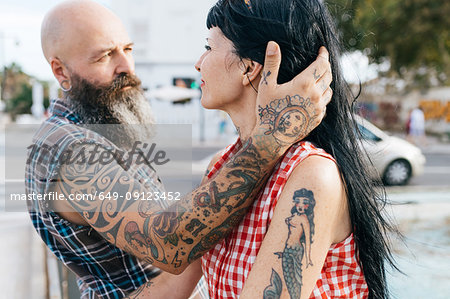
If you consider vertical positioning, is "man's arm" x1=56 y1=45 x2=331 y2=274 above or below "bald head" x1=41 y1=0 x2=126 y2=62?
below

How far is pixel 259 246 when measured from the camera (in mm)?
1349

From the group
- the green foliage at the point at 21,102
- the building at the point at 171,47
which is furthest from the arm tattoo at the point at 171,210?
the green foliage at the point at 21,102

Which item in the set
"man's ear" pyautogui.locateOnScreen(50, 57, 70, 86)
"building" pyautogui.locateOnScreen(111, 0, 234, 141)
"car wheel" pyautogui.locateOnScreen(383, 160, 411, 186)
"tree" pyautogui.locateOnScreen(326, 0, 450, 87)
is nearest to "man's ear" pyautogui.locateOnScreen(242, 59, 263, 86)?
"man's ear" pyautogui.locateOnScreen(50, 57, 70, 86)

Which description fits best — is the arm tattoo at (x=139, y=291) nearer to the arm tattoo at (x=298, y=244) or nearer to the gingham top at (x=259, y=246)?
the gingham top at (x=259, y=246)

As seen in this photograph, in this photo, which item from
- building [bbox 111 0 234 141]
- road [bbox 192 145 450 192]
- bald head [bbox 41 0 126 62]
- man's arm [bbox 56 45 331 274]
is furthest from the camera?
building [bbox 111 0 234 141]

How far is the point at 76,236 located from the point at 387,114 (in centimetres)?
2526

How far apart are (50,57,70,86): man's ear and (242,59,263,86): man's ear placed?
112 cm

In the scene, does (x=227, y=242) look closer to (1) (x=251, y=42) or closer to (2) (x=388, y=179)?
(1) (x=251, y=42)

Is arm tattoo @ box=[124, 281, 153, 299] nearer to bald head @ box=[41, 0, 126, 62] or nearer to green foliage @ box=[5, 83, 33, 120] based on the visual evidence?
bald head @ box=[41, 0, 126, 62]

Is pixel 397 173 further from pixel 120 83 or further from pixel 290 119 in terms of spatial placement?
pixel 290 119

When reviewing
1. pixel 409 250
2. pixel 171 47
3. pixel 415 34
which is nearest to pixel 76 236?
pixel 409 250

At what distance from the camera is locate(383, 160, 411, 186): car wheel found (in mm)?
10600

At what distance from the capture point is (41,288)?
432 centimetres

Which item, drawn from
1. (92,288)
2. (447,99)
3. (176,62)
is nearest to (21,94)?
(176,62)
